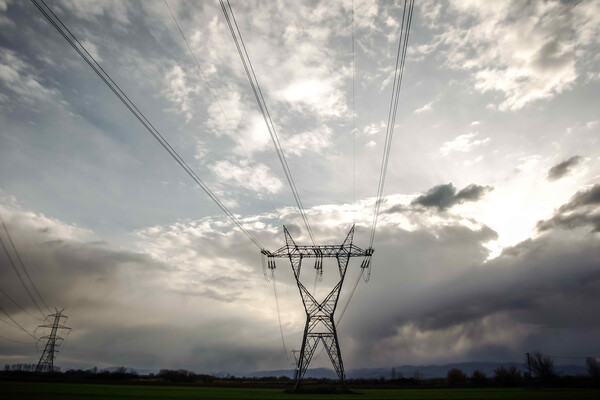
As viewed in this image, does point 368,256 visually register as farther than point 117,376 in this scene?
No

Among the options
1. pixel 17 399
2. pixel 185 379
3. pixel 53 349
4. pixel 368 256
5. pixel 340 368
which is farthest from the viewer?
pixel 185 379

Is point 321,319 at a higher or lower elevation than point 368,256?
lower

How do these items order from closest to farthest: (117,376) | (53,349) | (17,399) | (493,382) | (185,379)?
1. (17,399)
2. (117,376)
3. (53,349)
4. (493,382)
5. (185,379)

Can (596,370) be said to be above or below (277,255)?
below

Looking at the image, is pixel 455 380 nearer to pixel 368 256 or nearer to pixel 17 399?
pixel 368 256

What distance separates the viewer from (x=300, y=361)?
46469 mm

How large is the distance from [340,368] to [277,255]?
16.1 m

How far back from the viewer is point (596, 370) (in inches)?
4146

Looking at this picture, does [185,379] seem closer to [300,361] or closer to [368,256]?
[300,361]

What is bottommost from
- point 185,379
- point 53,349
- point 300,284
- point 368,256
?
point 185,379

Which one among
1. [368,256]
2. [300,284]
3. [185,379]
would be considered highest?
[368,256]

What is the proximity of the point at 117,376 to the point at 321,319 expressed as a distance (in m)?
73.7

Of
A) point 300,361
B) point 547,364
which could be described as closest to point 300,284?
point 300,361

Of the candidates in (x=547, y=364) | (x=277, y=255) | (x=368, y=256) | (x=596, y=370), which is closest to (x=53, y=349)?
(x=277, y=255)
